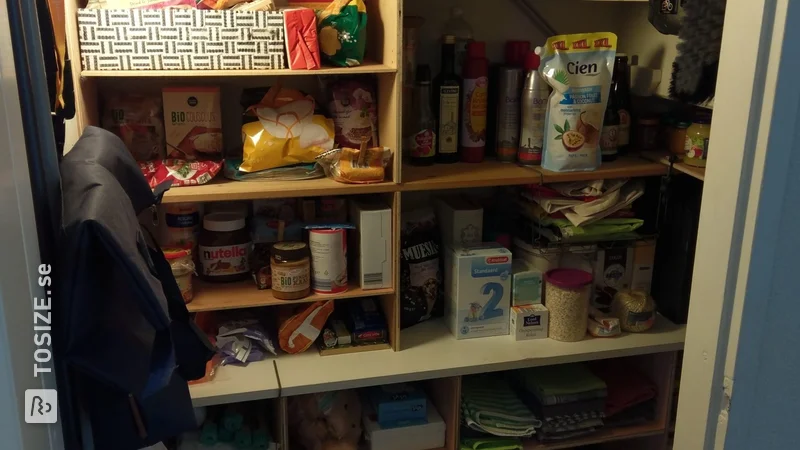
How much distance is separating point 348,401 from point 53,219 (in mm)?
1202

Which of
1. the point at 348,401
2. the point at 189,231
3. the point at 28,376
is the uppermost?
the point at 28,376

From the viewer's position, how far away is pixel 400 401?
1836mm

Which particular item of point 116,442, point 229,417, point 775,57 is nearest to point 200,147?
point 229,417

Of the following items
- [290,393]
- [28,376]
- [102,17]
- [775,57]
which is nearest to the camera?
[28,376]

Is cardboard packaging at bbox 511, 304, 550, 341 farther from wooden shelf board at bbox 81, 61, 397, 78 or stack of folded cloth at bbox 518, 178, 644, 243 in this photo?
wooden shelf board at bbox 81, 61, 397, 78

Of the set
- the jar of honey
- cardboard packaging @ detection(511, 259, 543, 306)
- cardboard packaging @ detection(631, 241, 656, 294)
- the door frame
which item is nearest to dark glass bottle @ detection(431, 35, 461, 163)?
cardboard packaging @ detection(511, 259, 543, 306)

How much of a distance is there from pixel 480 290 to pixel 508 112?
472 millimetres

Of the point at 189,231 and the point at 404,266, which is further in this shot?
the point at 404,266

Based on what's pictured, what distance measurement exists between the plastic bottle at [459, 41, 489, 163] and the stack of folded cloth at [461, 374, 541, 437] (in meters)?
0.63

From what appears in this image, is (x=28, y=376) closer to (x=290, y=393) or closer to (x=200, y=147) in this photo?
→ (x=290, y=393)

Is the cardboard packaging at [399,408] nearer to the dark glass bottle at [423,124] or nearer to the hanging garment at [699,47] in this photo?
the dark glass bottle at [423,124]

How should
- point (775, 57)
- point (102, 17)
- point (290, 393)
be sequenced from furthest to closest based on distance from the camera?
point (290, 393), point (102, 17), point (775, 57)

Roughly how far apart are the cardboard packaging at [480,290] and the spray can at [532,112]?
256mm

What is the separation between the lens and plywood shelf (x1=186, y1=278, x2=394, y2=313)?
1.67 meters
